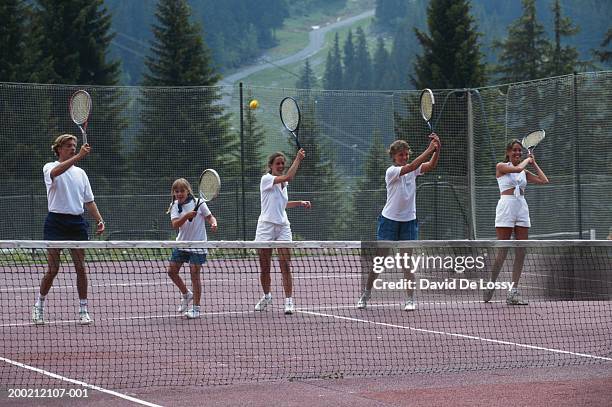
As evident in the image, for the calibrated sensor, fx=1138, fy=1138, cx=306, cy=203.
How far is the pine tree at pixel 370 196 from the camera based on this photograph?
20578 millimetres

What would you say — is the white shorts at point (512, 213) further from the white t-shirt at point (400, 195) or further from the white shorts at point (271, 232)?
the white shorts at point (271, 232)

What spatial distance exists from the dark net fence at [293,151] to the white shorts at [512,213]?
4.75 meters

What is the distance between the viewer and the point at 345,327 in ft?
34.8

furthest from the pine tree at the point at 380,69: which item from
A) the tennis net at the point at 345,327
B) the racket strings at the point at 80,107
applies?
the tennis net at the point at 345,327

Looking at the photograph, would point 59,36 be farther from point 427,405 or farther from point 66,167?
point 427,405

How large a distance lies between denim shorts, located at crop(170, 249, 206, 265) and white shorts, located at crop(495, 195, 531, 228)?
134 inches

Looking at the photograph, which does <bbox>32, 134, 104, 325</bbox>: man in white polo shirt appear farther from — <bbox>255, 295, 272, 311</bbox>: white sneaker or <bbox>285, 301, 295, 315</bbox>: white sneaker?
<bbox>285, 301, 295, 315</bbox>: white sneaker

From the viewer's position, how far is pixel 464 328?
10.4 m

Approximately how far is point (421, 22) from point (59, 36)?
12671 centimetres

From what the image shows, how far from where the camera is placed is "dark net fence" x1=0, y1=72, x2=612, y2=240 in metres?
18.0

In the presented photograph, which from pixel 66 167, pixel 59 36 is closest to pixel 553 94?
pixel 66 167

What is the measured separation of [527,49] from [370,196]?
→ 42.4 m

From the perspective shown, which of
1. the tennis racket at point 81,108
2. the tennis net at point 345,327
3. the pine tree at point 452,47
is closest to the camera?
the tennis net at point 345,327

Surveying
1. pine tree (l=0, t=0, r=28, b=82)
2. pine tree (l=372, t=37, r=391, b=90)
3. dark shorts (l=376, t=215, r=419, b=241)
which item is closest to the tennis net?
dark shorts (l=376, t=215, r=419, b=241)
